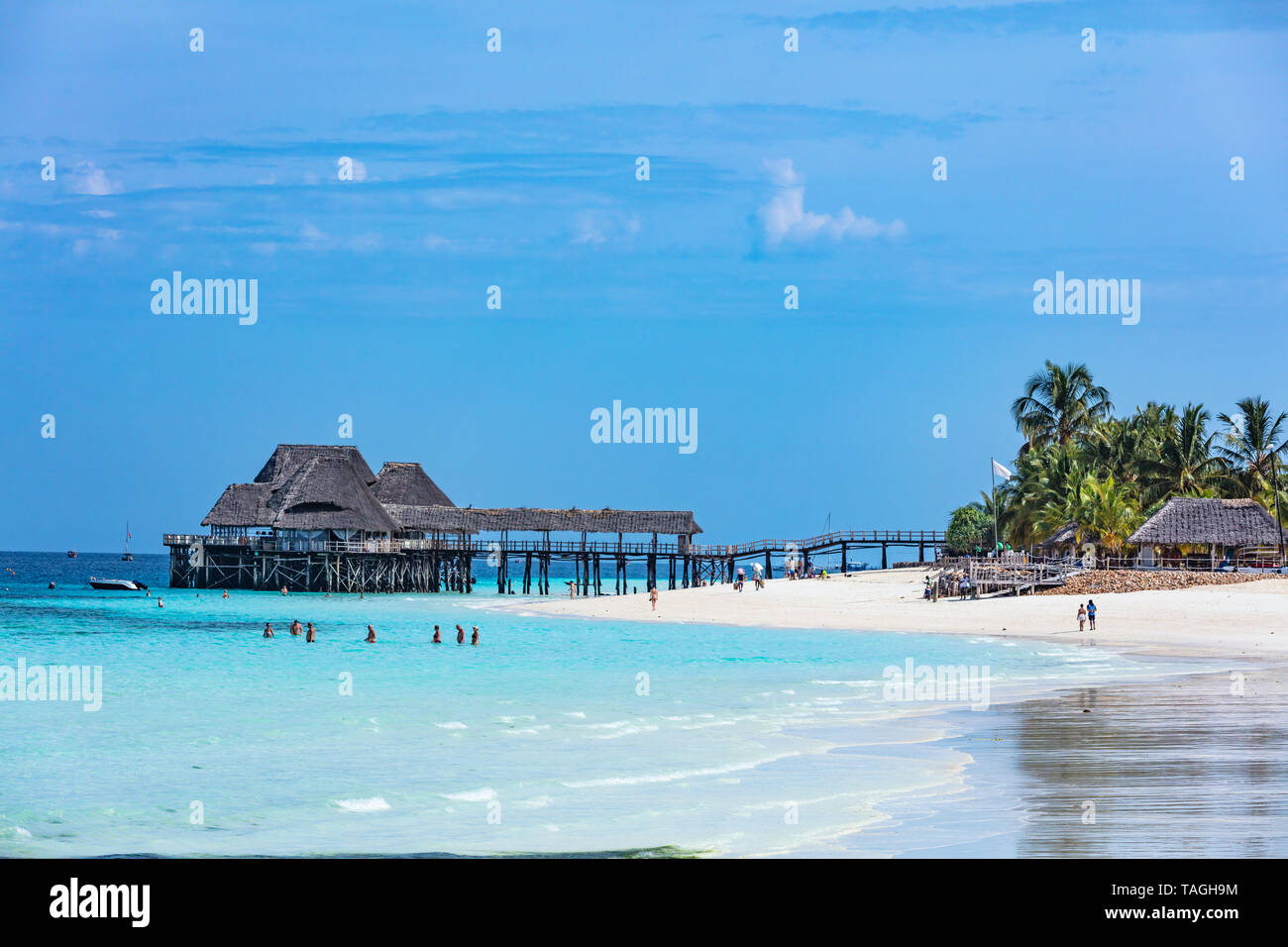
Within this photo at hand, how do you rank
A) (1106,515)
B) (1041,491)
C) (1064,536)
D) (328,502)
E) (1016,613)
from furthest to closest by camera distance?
(328,502) < (1064,536) < (1041,491) < (1106,515) < (1016,613)

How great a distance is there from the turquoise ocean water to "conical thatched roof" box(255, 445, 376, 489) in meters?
40.4

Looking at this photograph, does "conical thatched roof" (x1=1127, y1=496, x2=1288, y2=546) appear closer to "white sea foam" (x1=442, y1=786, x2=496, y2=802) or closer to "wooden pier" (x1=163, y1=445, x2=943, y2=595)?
"wooden pier" (x1=163, y1=445, x2=943, y2=595)

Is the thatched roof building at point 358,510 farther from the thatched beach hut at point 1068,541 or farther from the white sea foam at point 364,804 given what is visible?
the white sea foam at point 364,804

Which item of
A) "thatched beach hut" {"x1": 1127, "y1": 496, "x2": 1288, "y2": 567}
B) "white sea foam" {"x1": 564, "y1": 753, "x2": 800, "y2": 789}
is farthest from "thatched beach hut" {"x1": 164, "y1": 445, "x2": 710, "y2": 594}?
"white sea foam" {"x1": 564, "y1": 753, "x2": 800, "y2": 789}

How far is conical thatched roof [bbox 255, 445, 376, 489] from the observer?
7156cm

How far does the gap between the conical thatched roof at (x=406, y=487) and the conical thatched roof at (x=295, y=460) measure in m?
1.08

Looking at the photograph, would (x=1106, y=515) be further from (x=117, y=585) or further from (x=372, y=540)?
(x=117, y=585)

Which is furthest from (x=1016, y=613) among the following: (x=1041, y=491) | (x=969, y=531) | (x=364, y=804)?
(x=969, y=531)

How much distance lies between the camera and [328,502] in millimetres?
65438

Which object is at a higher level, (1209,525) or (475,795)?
(1209,525)

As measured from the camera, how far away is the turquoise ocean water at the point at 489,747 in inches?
404

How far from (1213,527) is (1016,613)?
40.4ft
